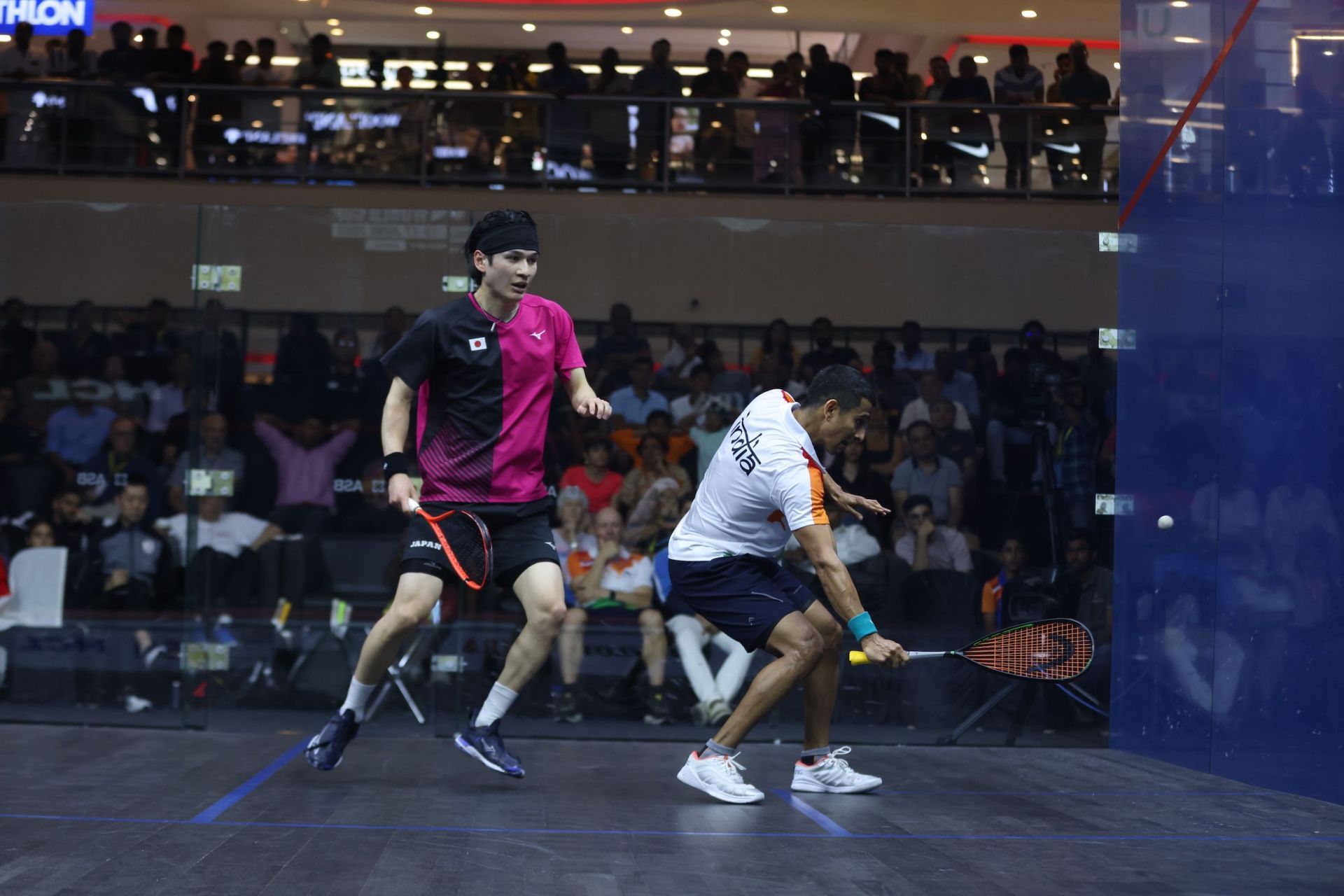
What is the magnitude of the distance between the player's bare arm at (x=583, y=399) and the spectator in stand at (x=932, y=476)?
70.4 inches

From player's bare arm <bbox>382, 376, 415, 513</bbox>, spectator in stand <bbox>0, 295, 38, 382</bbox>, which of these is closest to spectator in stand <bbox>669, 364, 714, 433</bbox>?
player's bare arm <bbox>382, 376, 415, 513</bbox>

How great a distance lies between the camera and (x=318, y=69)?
34.6ft

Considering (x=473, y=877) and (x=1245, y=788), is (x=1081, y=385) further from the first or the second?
(x=473, y=877)

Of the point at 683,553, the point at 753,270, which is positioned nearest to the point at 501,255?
the point at 683,553

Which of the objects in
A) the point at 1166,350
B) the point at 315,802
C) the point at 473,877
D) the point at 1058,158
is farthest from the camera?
the point at 1058,158

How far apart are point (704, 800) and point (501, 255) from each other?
1526 millimetres

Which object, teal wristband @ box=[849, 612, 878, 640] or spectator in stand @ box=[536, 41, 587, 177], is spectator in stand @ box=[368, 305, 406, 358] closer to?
teal wristband @ box=[849, 612, 878, 640]

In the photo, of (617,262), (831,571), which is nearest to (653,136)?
(617,262)

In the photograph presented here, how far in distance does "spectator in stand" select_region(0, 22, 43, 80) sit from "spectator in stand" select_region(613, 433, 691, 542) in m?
6.12

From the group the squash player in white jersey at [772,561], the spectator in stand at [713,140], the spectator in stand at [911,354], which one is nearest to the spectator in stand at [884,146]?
the spectator in stand at [713,140]

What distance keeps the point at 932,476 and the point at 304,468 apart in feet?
7.69

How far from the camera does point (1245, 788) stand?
4324 millimetres

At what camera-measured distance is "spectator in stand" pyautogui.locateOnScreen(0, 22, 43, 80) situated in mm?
9641

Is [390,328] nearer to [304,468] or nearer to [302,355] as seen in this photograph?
[302,355]
